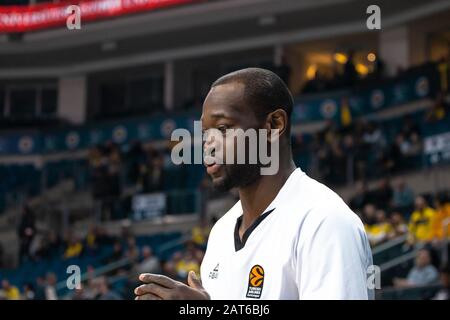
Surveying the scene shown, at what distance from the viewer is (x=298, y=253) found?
2.15 m

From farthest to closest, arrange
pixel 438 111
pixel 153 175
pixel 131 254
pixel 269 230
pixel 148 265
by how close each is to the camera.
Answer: pixel 153 175 → pixel 131 254 → pixel 438 111 → pixel 148 265 → pixel 269 230

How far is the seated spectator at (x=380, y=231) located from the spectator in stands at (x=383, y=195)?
1469mm

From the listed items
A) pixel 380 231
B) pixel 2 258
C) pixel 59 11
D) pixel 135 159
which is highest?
pixel 59 11

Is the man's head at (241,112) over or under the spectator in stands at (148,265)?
over

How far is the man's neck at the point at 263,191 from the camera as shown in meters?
2.47

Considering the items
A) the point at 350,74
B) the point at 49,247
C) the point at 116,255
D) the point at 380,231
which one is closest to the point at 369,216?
the point at 380,231

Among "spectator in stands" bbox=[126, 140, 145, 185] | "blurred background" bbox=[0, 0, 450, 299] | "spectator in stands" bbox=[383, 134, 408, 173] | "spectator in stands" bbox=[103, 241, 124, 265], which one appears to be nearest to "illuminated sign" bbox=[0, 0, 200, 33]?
"blurred background" bbox=[0, 0, 450, 299]

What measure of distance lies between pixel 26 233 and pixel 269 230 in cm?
1667

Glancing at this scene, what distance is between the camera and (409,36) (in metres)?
19.2

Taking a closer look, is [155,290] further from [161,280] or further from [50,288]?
[50,288]

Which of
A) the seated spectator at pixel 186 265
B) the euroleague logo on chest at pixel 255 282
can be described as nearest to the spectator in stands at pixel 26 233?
the seated spectator at pixel 186 265

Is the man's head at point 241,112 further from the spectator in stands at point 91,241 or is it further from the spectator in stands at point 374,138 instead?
the spectator in stands at point 91,241

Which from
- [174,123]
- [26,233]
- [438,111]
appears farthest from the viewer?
[174,123]

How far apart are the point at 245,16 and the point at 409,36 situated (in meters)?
3.86
